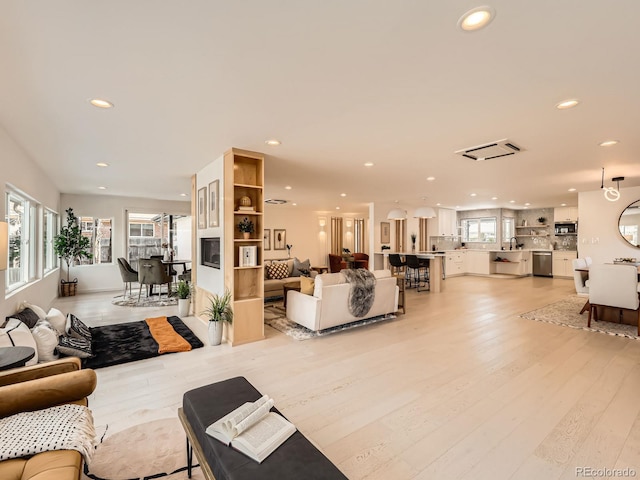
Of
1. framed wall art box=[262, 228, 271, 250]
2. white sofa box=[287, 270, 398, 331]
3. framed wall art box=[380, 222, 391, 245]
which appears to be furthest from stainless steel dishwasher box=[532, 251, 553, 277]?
framed wall art box=[262, 228, 271, 250]

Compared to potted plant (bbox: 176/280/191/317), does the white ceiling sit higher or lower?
higher

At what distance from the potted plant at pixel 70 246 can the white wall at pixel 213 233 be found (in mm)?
3965

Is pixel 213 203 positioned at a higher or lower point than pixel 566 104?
lower

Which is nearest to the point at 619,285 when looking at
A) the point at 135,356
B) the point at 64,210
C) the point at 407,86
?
the point at 407,86

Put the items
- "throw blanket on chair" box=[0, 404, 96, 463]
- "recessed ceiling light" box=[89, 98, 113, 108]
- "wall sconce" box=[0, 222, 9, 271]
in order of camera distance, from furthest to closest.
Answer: "recessed ceiling light" box=[89, 98, 113, 108]
"wall sconce" box=[0, 222, 9, 271]
"throw blanket on chair" box=[0, 404, 96, 463]

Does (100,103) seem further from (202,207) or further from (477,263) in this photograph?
(477,263)

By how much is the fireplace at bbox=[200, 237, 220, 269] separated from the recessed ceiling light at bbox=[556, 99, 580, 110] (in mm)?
4302

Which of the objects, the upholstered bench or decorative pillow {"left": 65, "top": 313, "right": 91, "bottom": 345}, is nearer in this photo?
the upholstered bench

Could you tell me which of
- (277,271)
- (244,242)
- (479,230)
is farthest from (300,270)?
(479,230)

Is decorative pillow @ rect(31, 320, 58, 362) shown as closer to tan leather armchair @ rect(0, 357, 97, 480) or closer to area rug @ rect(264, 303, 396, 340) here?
tan leather armchair @ rect(0, 357, 97, 480)

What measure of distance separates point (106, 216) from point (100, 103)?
696 cm

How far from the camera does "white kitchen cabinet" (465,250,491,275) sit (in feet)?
36.5

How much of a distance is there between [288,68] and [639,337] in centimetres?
585

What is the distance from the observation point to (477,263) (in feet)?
37.4
